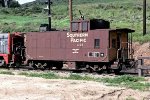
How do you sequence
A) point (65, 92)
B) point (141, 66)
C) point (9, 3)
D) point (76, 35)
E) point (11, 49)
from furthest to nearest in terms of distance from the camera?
point (9, 3), point (11, 49), point (76, 35), point (141, 66), point (65, 92)

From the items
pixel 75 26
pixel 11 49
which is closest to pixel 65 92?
pixel 75 26

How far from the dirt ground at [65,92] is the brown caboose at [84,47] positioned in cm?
819

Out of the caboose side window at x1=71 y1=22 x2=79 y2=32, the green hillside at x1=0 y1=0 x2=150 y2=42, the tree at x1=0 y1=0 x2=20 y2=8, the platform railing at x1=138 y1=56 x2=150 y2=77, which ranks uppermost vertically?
the tree at x1=0 y1=0 x2=20 y2=8

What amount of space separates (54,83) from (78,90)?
2590 millimetres

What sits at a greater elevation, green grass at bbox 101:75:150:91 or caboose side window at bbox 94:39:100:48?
caboose side window at bbox 94:39:100:48

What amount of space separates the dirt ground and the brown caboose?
8193 mm

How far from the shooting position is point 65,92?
51.3ft

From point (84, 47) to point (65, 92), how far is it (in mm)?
11193

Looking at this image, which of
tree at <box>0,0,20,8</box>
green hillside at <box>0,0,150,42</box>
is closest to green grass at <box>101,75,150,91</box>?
green hillside at <box>0,0,150,42</box>

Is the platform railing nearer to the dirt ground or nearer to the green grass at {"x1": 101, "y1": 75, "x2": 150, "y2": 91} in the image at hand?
the green grass at {"x1": 101, "y1": 75, "x2": 150, "y2": 91}

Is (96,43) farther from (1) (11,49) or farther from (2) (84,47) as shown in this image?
(1) (11,49)

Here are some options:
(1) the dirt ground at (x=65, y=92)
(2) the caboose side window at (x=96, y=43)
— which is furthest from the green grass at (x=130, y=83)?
(2) the caboose side window at (x=96, y=43)

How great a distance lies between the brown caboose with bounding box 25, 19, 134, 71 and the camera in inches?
1014

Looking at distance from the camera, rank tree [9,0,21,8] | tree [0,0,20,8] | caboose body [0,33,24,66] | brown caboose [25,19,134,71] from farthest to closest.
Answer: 1. tree [9,0,21,8]
2. tree [0,0,20,8]
3. caboose body [0,33,24,66]
4. brown caboose [25,19,134,71]
